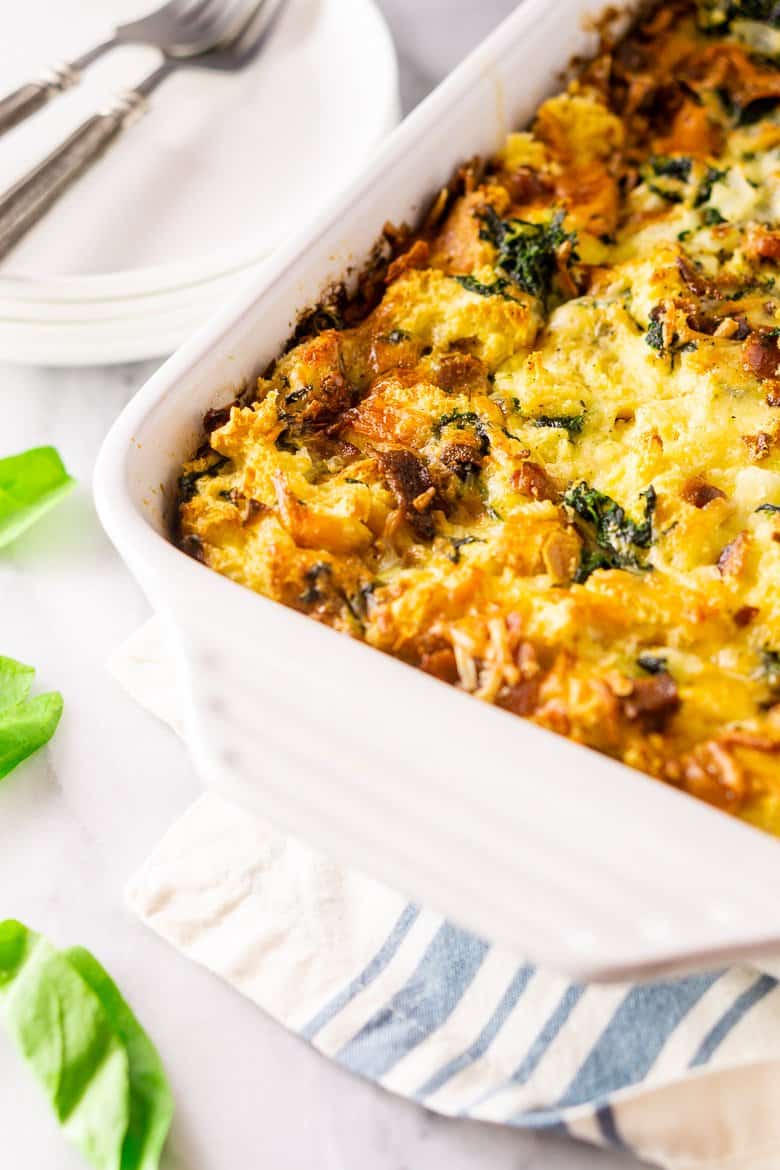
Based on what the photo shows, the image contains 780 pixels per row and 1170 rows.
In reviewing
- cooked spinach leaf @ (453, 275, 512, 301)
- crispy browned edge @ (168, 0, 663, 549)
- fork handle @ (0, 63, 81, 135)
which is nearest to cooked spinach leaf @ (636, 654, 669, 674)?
crispy browned edge @ (168, 0, 663, 549)

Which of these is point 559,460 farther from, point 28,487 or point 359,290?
point 28,487

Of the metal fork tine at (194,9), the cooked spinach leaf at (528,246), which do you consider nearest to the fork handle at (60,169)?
the metal fork tine at (194,9)

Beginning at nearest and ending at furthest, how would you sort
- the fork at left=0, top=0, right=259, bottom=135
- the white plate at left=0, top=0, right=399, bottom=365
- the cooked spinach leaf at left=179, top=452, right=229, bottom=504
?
1. the cooked spinach leaf at left=179, top=452, right=229, bottom=504
2. the white plate at left=0, top=0, right=399, bottom=365
3. the fork at left=0, top=0, right=259, bottom=135

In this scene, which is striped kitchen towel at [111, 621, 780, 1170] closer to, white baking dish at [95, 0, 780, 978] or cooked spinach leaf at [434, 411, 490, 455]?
white baking dish at [95, 0, 780, 978]

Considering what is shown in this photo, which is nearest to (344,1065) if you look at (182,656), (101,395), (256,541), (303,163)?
(182,656)

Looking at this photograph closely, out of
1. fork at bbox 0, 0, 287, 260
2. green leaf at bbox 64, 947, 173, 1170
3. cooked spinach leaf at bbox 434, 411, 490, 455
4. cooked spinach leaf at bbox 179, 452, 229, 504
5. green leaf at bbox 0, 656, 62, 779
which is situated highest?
fork at bbox 0, 0, 287, 260

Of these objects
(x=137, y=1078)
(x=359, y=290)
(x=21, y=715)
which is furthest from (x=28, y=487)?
(x=137, y=1078)

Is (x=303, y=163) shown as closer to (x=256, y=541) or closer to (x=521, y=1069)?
(x=256, y=541)
